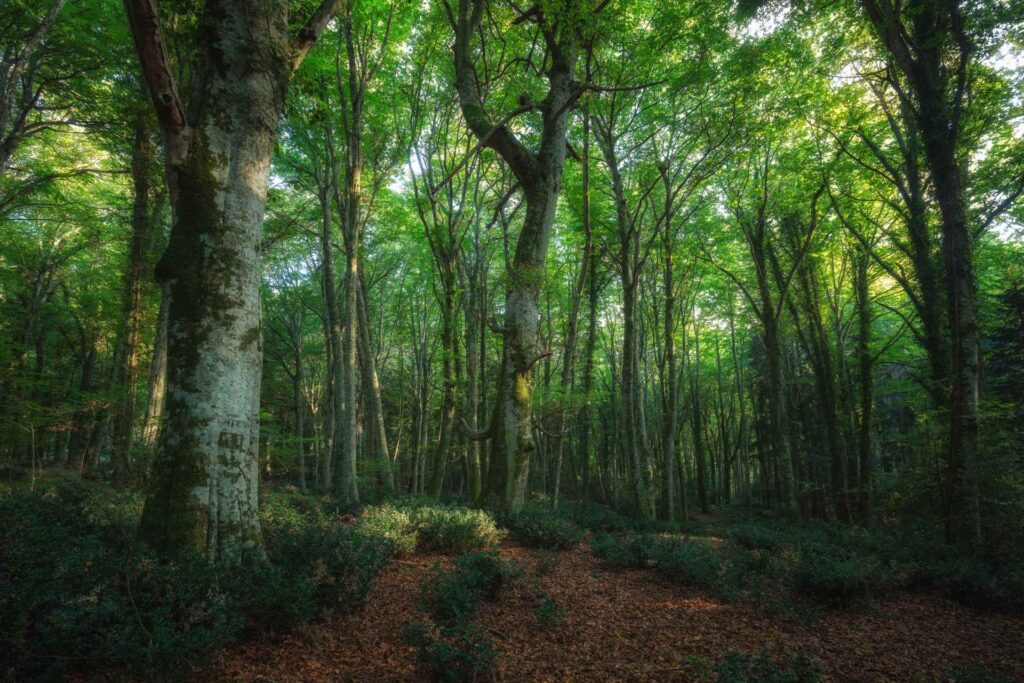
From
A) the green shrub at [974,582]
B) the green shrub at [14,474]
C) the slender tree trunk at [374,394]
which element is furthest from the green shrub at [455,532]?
the green shrub at [14,474]

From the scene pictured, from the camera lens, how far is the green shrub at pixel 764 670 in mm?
2947

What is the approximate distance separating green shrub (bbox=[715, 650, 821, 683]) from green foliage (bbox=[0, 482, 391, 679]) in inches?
119

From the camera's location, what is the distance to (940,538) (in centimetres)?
818

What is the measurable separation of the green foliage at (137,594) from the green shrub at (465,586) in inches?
23.8

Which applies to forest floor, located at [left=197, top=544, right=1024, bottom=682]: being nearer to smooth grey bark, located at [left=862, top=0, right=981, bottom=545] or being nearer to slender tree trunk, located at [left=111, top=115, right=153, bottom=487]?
smooth grey bark, located at [left=862, top=0, right=981, bottom=545]

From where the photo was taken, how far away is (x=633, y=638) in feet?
13.8

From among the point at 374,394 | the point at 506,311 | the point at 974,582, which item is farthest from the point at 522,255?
the point at 974,582

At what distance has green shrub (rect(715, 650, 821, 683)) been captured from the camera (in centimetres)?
295

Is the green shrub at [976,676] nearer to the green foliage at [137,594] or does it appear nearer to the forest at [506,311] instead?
the forest at [506,311]

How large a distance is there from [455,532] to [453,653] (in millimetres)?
3737

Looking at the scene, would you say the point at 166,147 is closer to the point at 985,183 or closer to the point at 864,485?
the point at 985,183

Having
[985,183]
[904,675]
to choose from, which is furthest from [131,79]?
[985,183]

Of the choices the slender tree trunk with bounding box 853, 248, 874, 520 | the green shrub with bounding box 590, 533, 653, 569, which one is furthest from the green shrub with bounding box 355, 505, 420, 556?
the slender tree trunk with bounding box 853, 248, 874, 520

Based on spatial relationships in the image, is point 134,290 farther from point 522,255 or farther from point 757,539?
point 757,539
